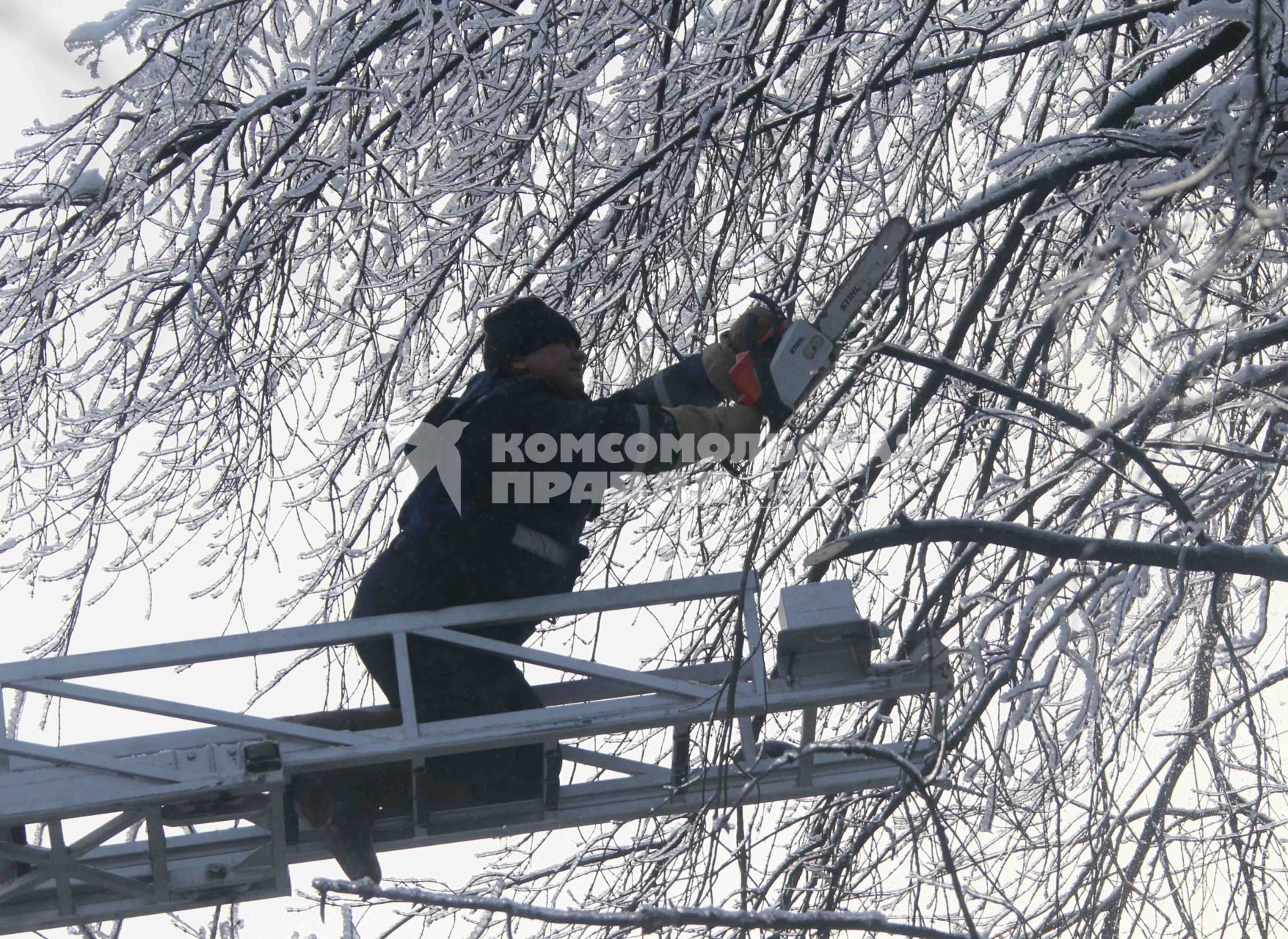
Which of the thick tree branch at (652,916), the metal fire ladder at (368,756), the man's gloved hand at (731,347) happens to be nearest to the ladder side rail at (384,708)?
the metal fire ladder at (368,756)

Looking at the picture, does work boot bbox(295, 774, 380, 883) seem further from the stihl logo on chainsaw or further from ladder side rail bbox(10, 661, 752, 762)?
the stihl logo on chainsaw

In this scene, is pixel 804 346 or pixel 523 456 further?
pixel 523 456

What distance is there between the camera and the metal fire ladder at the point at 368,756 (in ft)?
11.2

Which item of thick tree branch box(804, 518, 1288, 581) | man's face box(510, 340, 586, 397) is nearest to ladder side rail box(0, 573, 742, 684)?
man's face box(510, 340, 586, 397)

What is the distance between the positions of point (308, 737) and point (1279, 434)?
255 cm

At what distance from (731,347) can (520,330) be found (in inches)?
21.5

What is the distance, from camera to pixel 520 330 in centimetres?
388

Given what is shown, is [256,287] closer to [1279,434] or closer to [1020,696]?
[1020,696]

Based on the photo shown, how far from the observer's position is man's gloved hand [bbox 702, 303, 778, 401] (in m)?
3.63

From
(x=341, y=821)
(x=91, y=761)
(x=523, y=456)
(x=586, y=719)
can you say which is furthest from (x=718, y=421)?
(x=91, y=761)

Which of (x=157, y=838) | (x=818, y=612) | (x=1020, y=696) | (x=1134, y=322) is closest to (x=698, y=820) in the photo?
(x=818, y=612)

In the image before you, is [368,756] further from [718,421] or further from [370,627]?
[718,421]

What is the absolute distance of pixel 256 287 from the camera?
4.45m

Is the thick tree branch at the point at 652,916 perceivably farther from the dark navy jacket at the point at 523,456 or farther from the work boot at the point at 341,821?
the dark navy jacket at the point at 523,456
